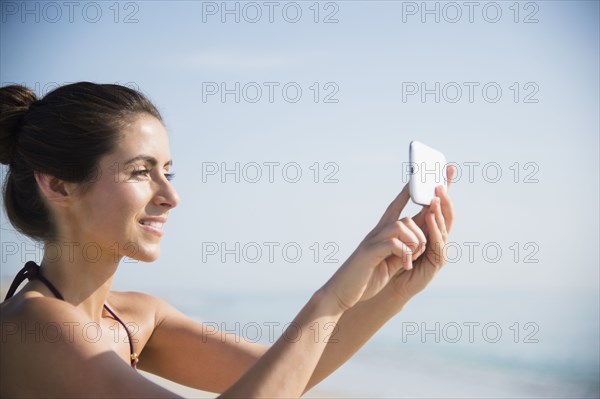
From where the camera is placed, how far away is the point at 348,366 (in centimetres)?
767

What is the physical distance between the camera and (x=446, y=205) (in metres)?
1.81

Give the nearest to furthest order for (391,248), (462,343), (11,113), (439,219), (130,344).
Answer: (391,248)
(439,219)
(11,113)
(130,344)
(462,343)

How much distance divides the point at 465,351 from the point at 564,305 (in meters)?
3.20

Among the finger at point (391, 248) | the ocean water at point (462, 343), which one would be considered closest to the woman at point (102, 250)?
the finger at point (391, 248)

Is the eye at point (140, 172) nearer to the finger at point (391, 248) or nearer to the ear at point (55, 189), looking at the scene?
the ear at point (55, 189)

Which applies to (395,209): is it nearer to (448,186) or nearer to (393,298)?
(448,186)

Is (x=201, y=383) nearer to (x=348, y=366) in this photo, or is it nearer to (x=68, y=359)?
(x=68, y=359)

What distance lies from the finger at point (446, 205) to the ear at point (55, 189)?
970 millimetres

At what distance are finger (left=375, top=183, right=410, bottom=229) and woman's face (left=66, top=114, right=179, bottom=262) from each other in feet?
1.97

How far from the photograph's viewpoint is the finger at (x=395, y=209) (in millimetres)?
1733

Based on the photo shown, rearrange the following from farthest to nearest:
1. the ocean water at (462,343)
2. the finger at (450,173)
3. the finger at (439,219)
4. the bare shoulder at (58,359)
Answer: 1. the ocean water at (462,343)
2. the finger at (450,173)
3. the finger at (439,219)
4. the bare shoulder at (58,359)

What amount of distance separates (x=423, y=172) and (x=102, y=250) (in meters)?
0.88

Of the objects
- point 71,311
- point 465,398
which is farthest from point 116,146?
point 465,398

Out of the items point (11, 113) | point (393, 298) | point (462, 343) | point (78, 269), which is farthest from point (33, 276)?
point (462, 343)
